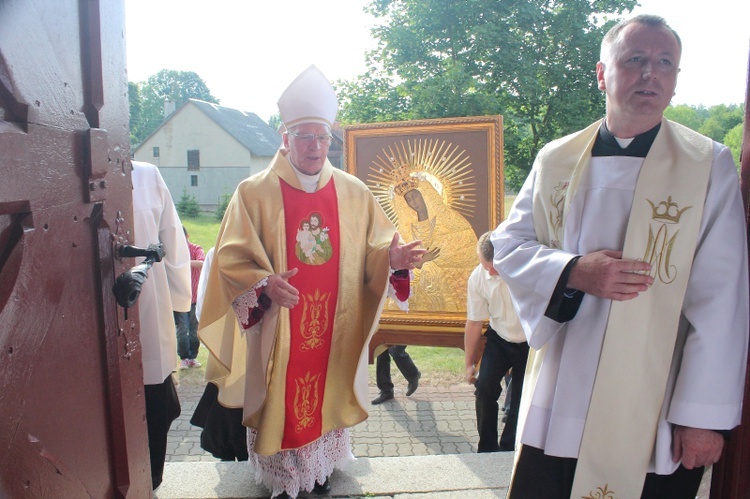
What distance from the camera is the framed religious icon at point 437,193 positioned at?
5.14 metres

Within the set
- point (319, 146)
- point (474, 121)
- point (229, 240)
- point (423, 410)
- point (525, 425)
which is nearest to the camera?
point (525, 425)

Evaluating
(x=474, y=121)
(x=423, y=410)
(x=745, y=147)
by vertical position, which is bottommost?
(x=423, y=410)

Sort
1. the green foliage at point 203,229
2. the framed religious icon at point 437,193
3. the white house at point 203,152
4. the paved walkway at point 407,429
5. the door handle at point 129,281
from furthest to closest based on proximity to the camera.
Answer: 1. the white house at point 203,152
2. the green foliage at point 203,229
3. the framed religious icon at point 437,193
4. the paved walkway at point 407,429
5. the door handle at point 129,281

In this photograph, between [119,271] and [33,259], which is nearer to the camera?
[33,259]

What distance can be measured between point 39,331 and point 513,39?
1120 centimetres

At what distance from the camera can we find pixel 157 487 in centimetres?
308

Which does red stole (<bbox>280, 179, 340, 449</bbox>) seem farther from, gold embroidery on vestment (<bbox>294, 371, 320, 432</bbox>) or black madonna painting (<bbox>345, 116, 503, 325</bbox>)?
black madonna painting (<bbox>345, 116, 503, 325</bbox>)

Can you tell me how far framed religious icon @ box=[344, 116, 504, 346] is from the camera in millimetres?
5137

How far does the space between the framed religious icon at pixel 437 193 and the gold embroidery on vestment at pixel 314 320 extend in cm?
213

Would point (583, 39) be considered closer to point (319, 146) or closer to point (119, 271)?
point (319, 146)

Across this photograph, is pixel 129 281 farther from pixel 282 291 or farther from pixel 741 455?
pixel 741 455

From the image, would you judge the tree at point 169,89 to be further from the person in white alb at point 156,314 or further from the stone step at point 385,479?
the stone step at point 385,479

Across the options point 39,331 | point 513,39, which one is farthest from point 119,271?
point 513,39

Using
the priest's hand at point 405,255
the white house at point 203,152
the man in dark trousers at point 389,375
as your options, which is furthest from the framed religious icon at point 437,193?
the white house at point 203,152
